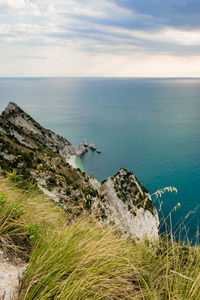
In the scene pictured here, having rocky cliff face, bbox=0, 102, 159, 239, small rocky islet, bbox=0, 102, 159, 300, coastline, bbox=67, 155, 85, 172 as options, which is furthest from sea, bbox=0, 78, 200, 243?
small rocky islet, bbox=0, 102, 159, 300

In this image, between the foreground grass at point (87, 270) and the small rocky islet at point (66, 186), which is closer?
the foreground grass at point (87, 270)

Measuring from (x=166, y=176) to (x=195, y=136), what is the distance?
48160 millimetres

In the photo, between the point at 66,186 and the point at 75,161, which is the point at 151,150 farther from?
the point at 66,186

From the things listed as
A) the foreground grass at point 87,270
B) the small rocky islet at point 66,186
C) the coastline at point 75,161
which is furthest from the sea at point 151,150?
the foreground grass at point 87,270

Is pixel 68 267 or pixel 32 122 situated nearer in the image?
pixel 68 267

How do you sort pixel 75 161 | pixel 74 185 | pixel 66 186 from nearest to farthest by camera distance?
pixel 66 186, pixel 74 185, pixel 75 161

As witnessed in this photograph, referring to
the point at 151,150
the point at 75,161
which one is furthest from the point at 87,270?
the point at 151,150

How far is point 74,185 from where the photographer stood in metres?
24.0

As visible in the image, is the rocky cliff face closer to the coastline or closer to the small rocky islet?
the small rocky islet

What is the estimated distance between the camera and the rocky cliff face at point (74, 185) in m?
4.52

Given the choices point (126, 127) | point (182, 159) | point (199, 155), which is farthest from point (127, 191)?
point (126, 127)

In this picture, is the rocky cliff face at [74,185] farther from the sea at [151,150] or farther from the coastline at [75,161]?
the coastline at [75,161]

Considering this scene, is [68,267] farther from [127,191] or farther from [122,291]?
[127,191]

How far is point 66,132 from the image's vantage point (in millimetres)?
103375
